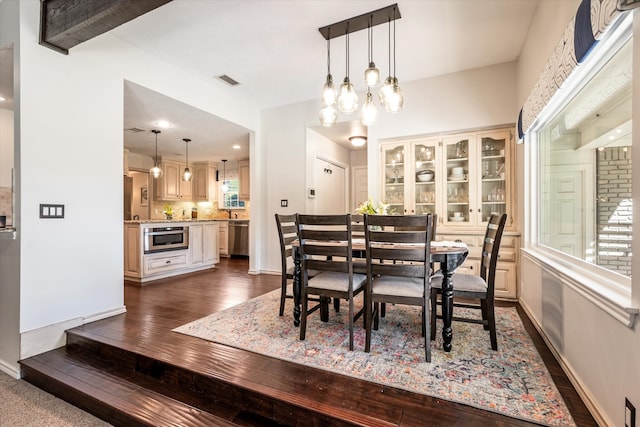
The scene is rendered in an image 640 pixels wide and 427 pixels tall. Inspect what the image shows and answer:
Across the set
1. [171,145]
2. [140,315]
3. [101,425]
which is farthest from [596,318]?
[171,145]

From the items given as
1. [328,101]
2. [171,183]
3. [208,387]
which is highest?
[328,101]

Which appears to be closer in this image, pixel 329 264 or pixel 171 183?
pixel 329 264

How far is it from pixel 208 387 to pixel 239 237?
5.52 metres

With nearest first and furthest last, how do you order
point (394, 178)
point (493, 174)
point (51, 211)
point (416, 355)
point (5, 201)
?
point (416, 355)
point (51, 211)
point (5, 201)
point (493, 174)
point (394, 178)

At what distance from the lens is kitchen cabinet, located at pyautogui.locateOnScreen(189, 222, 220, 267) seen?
17.3 feet

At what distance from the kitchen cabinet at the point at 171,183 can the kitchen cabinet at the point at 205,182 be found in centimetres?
29

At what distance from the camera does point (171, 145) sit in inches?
237

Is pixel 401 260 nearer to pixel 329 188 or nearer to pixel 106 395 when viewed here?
pixel 106 395

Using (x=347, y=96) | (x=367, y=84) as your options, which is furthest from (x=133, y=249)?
(x=367, y=84)

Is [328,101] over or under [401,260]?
over

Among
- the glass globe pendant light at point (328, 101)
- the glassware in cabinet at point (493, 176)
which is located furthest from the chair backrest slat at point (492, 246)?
the glass globe pendant light at point (328, 101)

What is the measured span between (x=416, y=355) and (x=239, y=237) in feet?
18.8

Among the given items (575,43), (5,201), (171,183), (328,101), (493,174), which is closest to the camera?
(575,43)

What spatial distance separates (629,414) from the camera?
121cm
